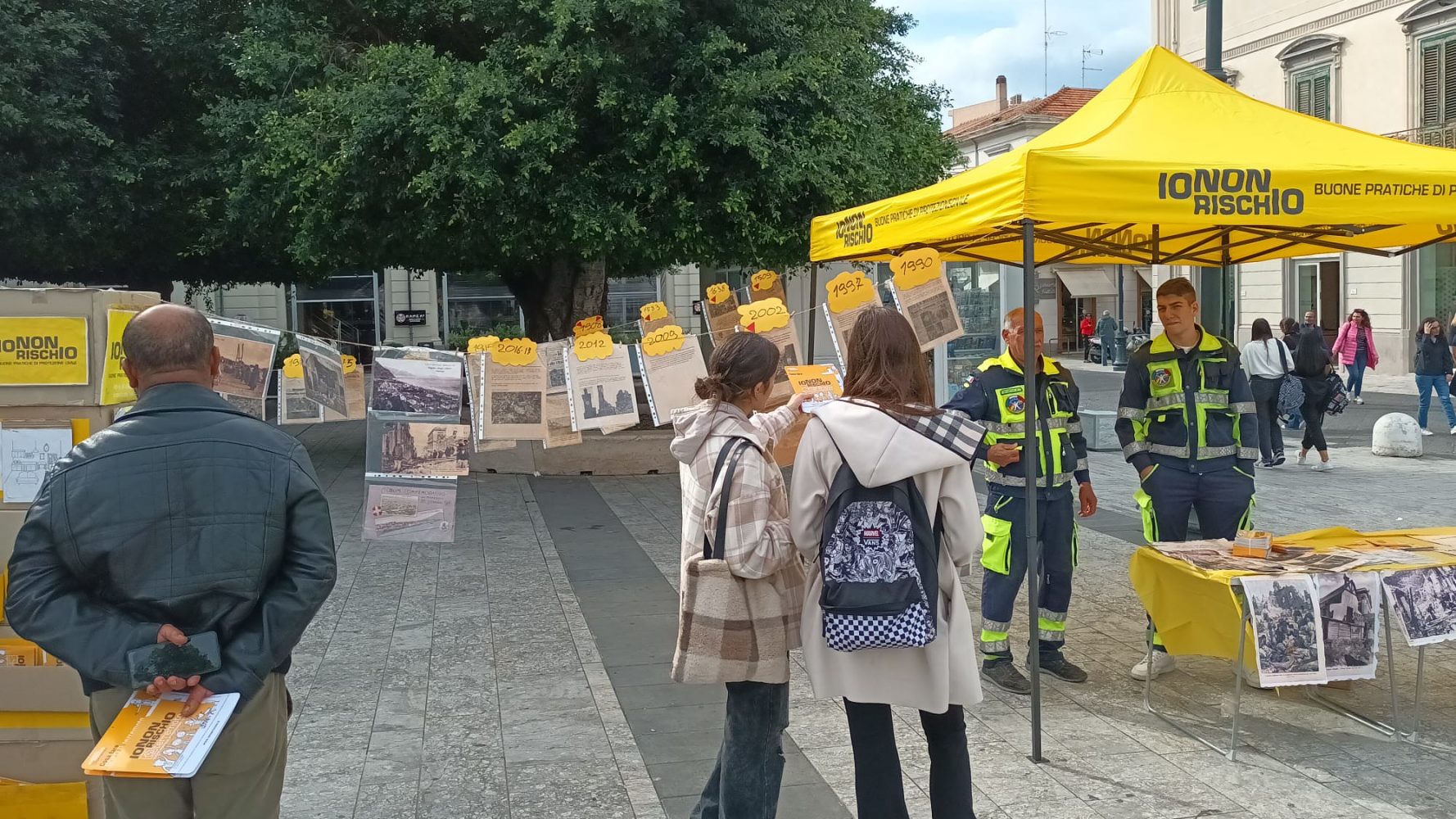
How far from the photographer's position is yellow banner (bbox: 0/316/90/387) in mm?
3518

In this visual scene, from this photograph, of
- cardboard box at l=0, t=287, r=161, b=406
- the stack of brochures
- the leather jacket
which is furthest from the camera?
cardboard box at l=0, t=287, r=161, b=406

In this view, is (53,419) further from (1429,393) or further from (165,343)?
(1429,393)

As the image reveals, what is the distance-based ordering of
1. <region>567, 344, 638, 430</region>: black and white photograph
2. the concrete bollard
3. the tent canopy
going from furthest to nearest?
the concrete bollard < <region>567, 344, 638, 430</region>: black and white photograph < the tent canopy

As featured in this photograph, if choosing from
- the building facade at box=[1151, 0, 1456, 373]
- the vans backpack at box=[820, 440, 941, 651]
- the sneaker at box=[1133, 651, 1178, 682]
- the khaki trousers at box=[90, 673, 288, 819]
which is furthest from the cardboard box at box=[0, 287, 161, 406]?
the building facade at box=[1151, 0, 1456, 373]

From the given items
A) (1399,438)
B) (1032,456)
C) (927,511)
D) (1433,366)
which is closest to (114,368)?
(927,511)

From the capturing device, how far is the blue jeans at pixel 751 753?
3475mm

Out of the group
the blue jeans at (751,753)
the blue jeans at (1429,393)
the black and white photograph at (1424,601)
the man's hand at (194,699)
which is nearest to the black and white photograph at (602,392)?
the blue jeans at (751,753)

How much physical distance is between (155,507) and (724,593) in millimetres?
1528

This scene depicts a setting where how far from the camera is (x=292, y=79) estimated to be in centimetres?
1171

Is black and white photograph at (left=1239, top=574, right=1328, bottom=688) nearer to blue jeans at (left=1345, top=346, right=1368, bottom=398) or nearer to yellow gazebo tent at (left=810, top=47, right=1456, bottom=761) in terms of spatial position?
yellow gazebo tent at (left=810, top=47, right=1456, bottom=761)

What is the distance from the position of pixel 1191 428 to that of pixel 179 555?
4379mm

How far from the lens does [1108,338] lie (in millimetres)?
33906

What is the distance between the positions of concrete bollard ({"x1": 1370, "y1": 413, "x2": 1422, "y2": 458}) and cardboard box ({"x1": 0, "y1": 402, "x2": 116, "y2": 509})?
13638 mm

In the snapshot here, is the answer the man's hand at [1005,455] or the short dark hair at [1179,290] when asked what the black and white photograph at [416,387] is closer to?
the man's hand at [1005,455]
